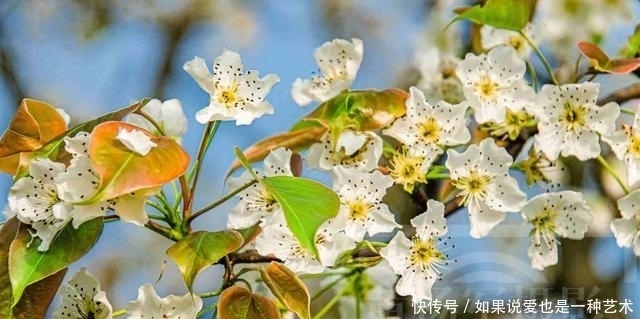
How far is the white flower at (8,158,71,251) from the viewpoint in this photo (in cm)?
48

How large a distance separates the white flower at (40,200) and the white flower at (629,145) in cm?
38

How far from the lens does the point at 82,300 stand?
523 millimetres

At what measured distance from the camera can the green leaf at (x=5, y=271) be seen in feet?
1.62

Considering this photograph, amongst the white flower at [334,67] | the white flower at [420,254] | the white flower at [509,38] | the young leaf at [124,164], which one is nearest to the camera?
the young leaf at [124,164]

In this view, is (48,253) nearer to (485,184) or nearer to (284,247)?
(284,247)

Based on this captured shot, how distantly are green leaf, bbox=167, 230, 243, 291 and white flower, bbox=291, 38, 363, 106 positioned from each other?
200 mm

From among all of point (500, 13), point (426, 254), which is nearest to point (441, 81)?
point (500, 13)

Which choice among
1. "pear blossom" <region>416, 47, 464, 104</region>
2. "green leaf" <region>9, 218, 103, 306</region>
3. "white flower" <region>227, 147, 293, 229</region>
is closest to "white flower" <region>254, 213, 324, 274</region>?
"white flower" <region>227, 147, 293, 229</region>

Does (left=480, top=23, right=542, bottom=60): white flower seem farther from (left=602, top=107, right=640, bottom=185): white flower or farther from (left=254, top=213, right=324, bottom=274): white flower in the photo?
(left=254, top=213, right=324, bottom=274): white flower

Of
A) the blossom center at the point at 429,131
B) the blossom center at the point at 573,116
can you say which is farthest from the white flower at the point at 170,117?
the blossom center at the point at 573,116

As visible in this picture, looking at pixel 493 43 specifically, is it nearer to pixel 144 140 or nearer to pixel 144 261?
pixel 144 140

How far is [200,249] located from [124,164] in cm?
7

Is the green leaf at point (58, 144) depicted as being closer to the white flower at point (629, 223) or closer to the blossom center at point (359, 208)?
the blossom center at point (359, 208)

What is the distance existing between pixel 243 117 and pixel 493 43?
0.34 m
